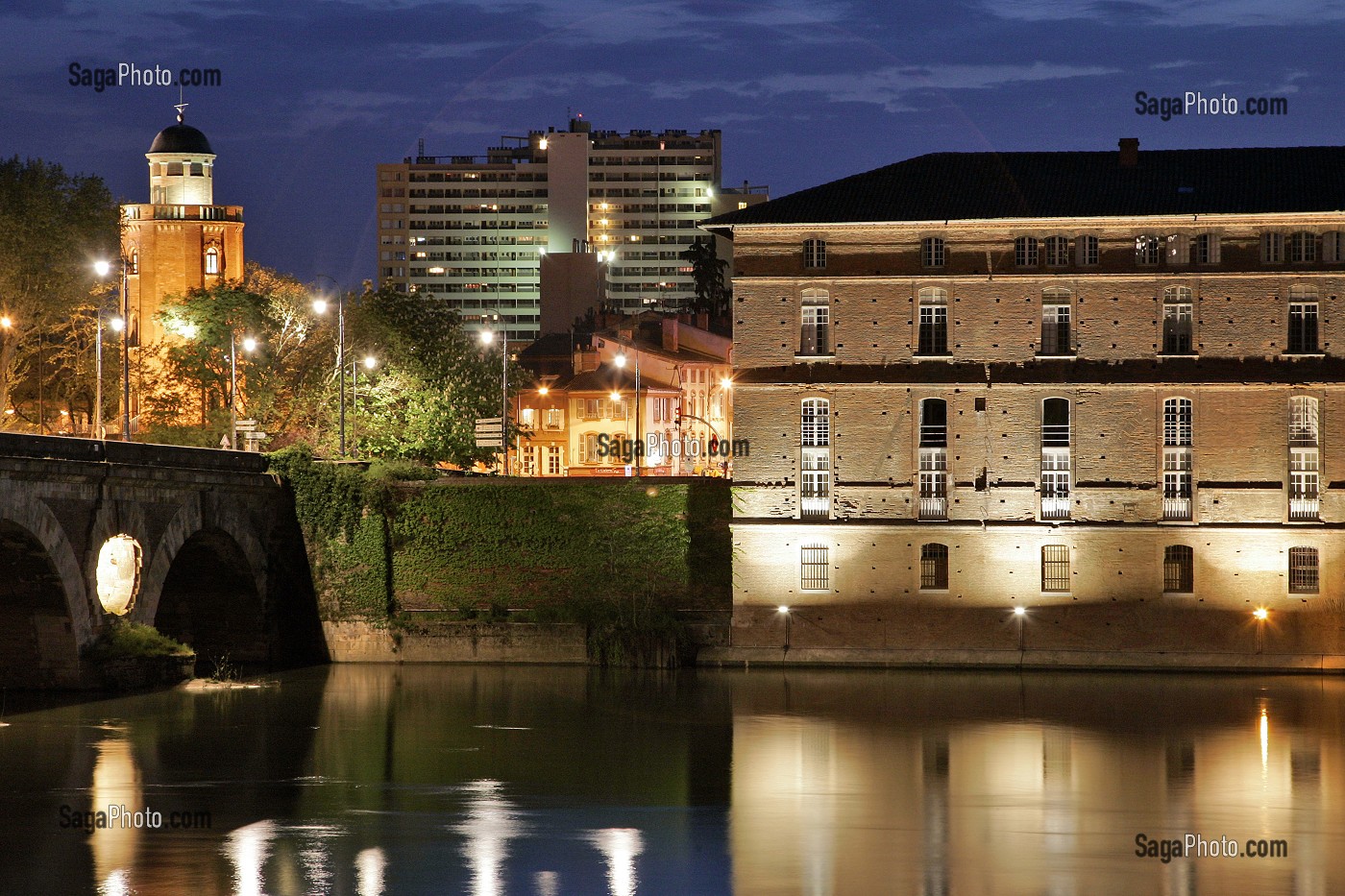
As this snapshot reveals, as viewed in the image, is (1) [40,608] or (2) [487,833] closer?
(2) [487,833]

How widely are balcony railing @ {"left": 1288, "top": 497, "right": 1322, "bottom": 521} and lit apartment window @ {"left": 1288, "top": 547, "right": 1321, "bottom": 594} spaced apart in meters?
1.05

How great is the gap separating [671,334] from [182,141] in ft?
100.0

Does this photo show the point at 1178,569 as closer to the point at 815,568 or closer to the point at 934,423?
the point at 934,423

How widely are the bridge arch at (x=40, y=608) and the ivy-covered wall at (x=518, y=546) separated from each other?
14.4m

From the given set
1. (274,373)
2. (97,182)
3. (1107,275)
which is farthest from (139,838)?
(97,182)

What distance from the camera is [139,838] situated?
108 feet

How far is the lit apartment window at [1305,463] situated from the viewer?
6159cm

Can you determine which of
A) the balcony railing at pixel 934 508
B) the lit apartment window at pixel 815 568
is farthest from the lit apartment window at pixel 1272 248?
the lit apartment window at pixel 815 568

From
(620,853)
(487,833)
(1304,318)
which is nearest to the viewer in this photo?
(620,853)

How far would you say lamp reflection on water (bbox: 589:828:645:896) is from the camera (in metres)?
29.5

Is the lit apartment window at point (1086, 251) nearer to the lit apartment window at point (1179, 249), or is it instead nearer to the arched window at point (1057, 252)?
the arched window at point (1057, 252)

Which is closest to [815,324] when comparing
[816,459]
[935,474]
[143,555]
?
[816,459]

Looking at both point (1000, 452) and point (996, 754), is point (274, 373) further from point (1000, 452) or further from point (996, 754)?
point (996, 754)

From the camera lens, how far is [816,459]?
63281 mm
